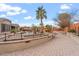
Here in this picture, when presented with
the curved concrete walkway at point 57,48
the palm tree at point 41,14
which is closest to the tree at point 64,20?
the curved concrete walkway at point 57,48

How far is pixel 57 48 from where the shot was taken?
18.5 feet

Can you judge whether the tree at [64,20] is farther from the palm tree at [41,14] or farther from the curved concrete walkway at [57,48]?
the palm tree at [41,14]

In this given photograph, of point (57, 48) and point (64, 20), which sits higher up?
point (64, 20)

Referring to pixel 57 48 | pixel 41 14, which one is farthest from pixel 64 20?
pixel 57 48

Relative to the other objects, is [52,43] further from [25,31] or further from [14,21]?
[14,21]

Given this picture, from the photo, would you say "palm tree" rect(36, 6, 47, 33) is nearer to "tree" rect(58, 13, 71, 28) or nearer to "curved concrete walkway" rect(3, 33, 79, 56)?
"tree" rect(58, 13, 71, 28)

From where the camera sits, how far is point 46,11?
18.8 feet

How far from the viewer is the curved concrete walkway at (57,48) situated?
534cm

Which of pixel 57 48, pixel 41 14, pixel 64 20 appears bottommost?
pixel 57 48

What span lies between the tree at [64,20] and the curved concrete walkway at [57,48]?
1.03 feet

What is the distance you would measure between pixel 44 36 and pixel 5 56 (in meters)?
1.64

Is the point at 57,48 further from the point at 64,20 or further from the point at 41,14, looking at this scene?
the point at 41,14

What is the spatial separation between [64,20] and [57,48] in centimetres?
89

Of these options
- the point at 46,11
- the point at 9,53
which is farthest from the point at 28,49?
the point at 46,11
